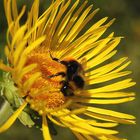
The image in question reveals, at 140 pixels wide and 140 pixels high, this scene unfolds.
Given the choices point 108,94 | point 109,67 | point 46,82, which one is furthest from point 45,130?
point 109,67

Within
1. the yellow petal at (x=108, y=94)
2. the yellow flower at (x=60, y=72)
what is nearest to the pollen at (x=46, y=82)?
the yellow flower at (x=60, y=72)

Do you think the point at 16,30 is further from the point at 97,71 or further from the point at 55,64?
the point at 97,71

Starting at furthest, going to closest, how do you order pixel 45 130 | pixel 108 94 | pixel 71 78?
pixel 108 94
pixel 71 78
pixel 45 130

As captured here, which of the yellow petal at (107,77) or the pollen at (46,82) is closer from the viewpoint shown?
the pollen at (46,82)

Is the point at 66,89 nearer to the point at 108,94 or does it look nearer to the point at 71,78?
the point at 71,78

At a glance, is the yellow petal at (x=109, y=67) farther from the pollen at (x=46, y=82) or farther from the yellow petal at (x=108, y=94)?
the pollen at (x=46, y=82)

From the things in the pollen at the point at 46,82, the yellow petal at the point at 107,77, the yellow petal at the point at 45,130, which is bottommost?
the yellow petal at the point at 45,130

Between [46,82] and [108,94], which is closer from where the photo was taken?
[46,82]
